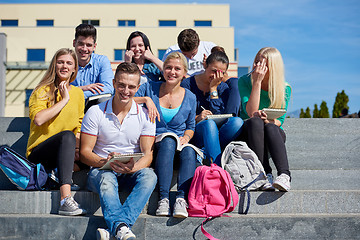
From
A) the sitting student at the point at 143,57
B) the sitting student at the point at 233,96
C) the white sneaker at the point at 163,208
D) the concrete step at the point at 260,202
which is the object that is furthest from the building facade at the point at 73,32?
the white sneaker at the point at 163,208

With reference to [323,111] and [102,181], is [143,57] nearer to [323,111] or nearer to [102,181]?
[102,181]

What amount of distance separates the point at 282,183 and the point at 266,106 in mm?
1022

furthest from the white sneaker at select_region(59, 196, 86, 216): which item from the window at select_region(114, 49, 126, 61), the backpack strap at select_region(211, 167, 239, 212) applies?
the window at select_region(114, 49, 126, 61)

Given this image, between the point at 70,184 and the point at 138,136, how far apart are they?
678 mm

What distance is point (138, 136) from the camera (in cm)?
345

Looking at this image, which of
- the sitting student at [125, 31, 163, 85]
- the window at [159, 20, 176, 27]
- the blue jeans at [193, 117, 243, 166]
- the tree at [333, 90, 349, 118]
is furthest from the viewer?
the window at [159, 20, 176, 27]

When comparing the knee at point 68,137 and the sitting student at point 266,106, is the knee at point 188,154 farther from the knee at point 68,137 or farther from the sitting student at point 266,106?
the knee at point 68,137

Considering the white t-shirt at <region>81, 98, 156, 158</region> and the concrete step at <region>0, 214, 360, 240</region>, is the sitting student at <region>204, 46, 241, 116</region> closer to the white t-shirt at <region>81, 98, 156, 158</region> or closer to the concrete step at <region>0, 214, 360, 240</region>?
the white t-shirt at <region>81, 98, 156, 158</region>

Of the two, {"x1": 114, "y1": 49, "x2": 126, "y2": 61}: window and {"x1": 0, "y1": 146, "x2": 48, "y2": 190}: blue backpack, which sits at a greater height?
{"x1": 114, "y1": 49, "x2": 126, "y2": 61}: window

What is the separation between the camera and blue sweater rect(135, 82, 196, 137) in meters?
3.73

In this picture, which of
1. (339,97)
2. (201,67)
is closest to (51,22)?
(339,97)

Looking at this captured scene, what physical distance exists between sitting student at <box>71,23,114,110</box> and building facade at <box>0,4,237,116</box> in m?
17.1

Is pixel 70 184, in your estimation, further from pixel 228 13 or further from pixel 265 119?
pixel 228 13

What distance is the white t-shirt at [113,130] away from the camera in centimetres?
338
